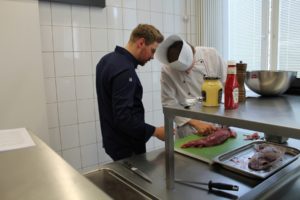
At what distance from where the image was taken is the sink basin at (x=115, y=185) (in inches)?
33.7

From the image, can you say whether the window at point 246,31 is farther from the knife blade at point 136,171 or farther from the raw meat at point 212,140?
the knife blade at point 136,171

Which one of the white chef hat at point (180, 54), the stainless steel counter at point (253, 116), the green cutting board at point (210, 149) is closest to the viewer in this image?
the stainless steel counter at point (253, 116)

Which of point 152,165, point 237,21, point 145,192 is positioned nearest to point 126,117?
point 152,165

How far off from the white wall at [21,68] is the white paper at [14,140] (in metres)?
0.96

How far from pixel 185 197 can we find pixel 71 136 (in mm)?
1519

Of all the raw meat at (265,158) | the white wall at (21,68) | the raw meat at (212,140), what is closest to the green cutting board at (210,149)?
the raw meat at (212,140)

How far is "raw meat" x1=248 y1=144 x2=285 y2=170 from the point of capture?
963 mm

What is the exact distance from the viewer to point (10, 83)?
1.69 metres

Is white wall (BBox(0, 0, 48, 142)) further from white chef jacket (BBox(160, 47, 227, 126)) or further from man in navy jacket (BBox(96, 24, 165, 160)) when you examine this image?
white chef jacket (BBox(160, 47, 227, 126))

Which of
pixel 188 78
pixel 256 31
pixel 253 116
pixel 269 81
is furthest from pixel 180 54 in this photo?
pixel 256 31

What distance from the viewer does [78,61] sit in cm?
212

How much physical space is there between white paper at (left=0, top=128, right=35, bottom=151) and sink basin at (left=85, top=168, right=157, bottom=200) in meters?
0.31

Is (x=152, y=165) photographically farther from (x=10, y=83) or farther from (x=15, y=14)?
(x=15, y=14)

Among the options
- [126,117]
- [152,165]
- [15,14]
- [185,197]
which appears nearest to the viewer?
[185,197]
